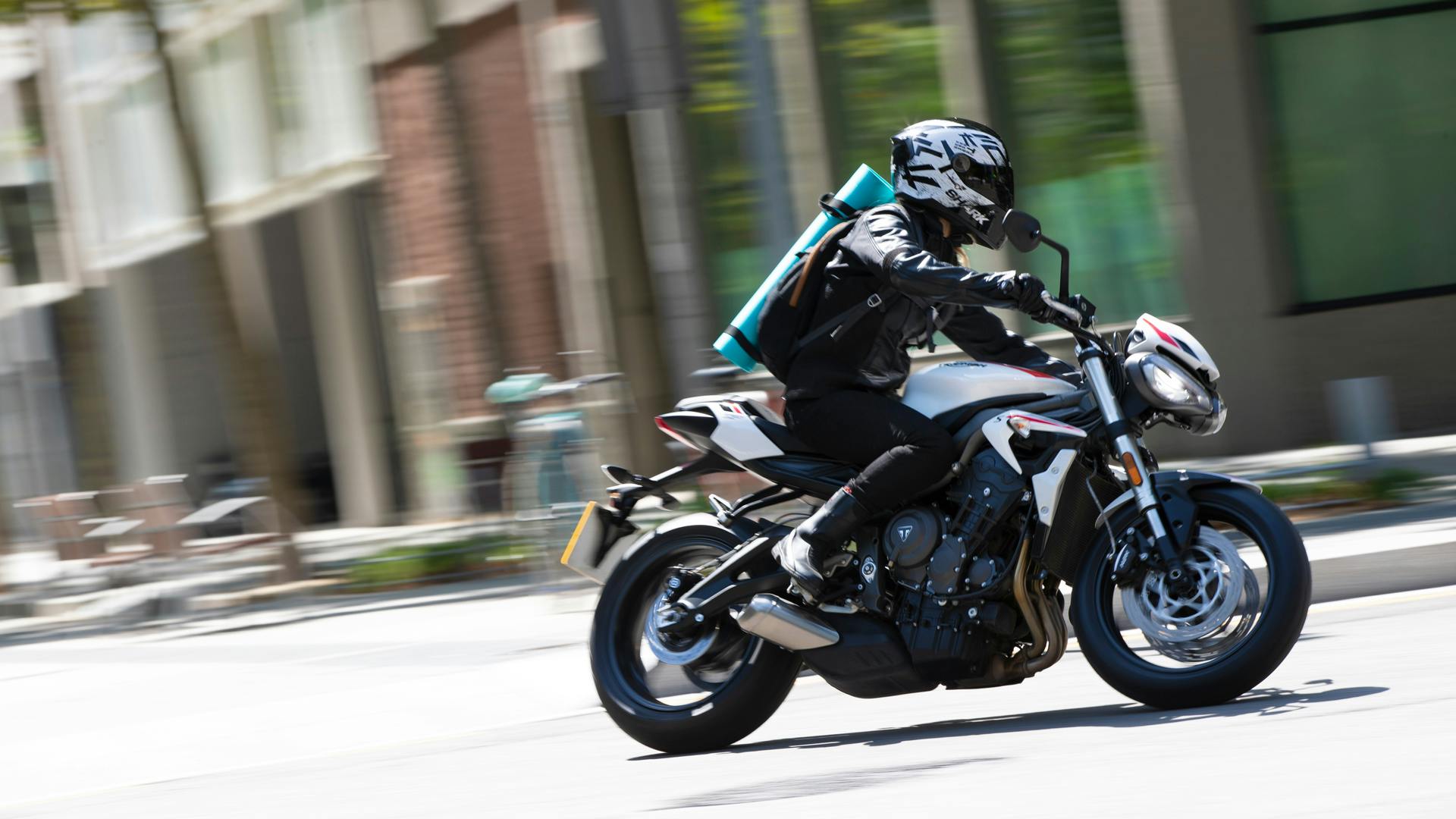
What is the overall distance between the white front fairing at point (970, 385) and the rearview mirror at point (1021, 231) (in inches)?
25.7

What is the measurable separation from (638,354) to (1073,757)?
11037 mm

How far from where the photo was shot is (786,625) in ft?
19.7

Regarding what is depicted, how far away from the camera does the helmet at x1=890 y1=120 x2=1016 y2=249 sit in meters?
5.97

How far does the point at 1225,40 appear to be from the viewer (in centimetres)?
1421

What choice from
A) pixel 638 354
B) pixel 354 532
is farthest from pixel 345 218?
pixel 638 354

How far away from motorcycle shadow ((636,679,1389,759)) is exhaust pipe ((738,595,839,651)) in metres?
0.37

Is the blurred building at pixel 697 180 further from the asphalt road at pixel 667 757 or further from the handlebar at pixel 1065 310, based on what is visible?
the handlebar at pixel 1065 310

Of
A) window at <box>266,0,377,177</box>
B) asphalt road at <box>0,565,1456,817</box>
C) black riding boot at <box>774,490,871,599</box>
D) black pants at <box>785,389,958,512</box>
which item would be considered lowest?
asphalt road at <box>0,565,1456,817</box>

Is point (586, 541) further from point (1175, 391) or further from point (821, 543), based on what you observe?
point (1175, 391)

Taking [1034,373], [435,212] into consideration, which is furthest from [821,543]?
[435,212]

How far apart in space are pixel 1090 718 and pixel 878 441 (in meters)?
1.06

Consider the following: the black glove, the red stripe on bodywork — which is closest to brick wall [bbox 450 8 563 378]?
the red stripe on bodywork

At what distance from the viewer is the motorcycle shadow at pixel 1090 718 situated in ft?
18.2

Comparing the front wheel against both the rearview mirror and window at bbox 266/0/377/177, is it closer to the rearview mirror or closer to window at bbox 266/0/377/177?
the rearview mirror
